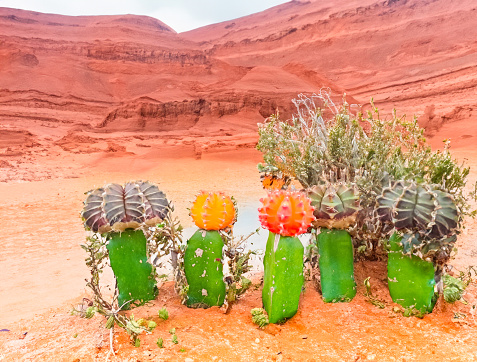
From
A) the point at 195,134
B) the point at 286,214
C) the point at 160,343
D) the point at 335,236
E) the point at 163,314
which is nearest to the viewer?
the point at 160,343

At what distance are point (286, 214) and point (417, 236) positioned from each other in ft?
2.67

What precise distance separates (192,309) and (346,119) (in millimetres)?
2291

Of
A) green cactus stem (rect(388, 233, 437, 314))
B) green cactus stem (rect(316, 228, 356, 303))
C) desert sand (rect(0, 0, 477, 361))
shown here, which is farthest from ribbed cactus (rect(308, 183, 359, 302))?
green cactus stem (rect(388, 233, 437, 314))

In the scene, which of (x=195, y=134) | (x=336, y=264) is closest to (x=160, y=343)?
(x=336, y=264)

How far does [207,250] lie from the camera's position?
2459 mm

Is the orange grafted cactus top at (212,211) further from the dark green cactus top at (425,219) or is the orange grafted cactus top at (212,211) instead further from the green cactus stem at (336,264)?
the dark green cactus top at (425,219)

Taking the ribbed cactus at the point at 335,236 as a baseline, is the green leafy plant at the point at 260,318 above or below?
below

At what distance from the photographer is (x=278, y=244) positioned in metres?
2.23

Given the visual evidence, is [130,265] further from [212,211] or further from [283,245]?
[283,245]

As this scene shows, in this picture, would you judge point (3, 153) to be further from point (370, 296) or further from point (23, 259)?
point (370, 296)

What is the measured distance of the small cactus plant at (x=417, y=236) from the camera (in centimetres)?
221

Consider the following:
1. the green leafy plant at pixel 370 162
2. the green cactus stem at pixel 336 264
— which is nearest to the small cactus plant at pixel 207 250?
the green cactus stem at pixel 336 264

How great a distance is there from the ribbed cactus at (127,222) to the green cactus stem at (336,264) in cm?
113

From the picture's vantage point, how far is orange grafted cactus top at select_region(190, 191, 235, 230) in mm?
2465
